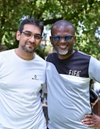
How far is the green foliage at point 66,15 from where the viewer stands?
232 inches

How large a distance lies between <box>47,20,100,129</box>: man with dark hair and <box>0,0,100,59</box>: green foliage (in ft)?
9.94

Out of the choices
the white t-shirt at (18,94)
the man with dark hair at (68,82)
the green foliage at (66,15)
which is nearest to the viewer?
the white t-shirt at (18,94)

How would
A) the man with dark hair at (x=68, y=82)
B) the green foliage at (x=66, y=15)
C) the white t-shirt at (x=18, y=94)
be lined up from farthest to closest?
the green foliage at (x=66, y=15) → the man with dark hair at (x=68, y=82) → the white t-shirt at (x=18, y=94)

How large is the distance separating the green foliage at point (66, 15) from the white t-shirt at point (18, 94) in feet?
10.2

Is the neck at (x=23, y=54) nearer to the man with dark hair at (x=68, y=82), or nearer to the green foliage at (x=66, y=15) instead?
the man with dark hair at (x=68, y=82)

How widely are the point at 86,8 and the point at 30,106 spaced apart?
15.7 feet

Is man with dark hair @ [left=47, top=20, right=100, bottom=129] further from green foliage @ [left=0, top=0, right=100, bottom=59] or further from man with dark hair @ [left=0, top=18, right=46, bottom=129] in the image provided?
green foliage @ [left=0, top=0, right=100, bottom=59]

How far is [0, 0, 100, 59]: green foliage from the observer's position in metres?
5.88

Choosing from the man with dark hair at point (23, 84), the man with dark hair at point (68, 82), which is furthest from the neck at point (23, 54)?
the man with dark hair at point (68, 82)

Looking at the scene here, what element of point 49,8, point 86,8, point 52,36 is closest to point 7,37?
point 49,8

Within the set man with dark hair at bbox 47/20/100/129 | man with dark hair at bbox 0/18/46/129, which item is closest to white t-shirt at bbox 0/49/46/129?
man with dark hair at bbox 0/18/46/129

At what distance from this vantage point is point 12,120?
2.71 m

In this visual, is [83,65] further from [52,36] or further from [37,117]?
[37,117]

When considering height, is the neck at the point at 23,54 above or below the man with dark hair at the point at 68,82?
above
